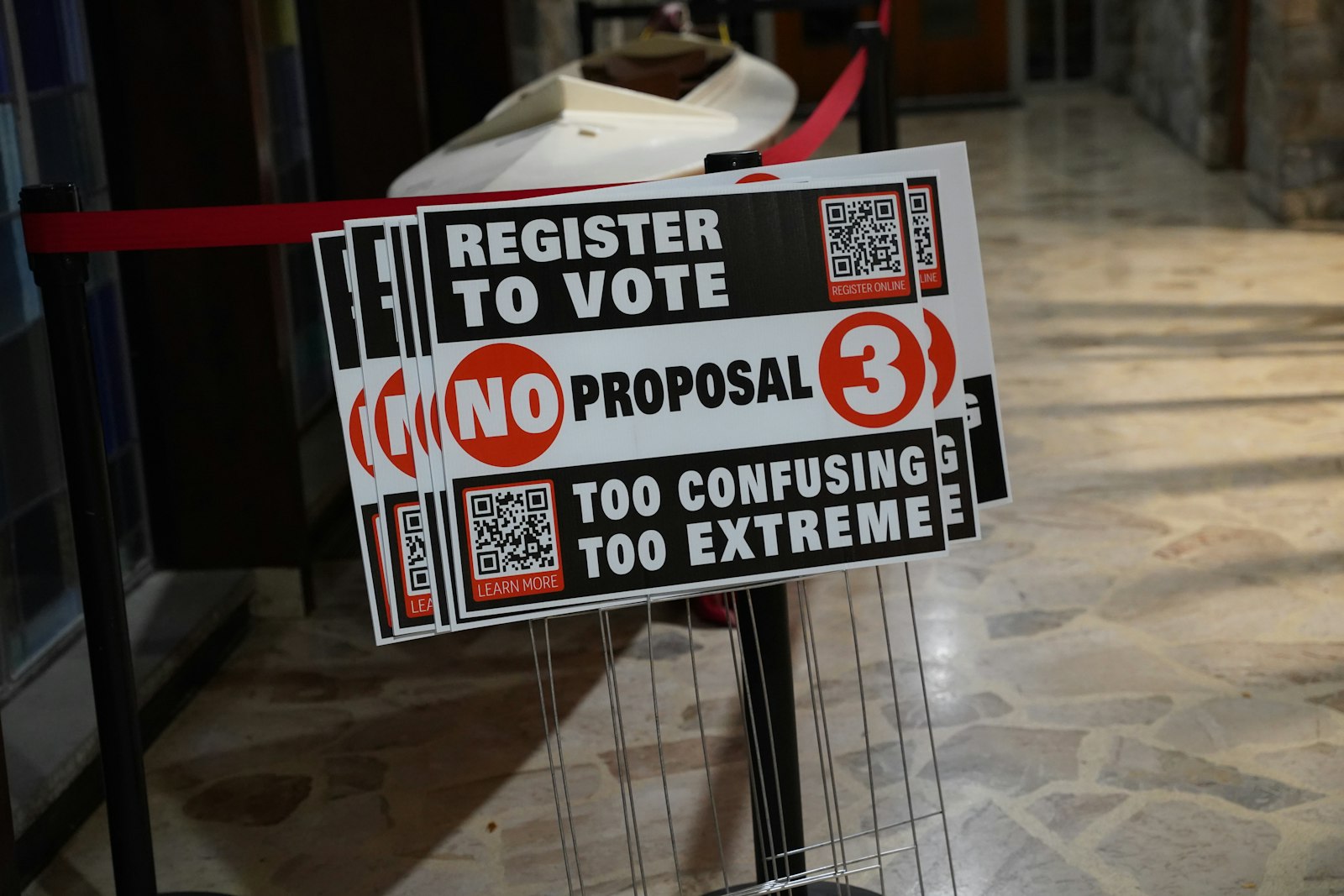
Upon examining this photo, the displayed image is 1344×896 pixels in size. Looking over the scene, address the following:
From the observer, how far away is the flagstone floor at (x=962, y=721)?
239cm

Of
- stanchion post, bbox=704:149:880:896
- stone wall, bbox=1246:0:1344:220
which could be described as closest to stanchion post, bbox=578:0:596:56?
stone wall, bbox=1246:0:1344:220

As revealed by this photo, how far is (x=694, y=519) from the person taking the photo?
157cm

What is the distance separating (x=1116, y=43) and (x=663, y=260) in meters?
11.6

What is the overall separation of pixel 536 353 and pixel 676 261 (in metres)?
0.17

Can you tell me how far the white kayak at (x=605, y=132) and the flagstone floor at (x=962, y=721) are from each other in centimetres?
99

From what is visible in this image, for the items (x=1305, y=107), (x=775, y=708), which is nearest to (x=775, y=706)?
(x=775, y=708)

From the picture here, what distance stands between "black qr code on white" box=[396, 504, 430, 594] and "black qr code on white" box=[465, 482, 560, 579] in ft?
0.17

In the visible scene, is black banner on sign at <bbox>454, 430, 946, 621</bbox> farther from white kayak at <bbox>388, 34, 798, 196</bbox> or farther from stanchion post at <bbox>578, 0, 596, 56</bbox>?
stanchion post at <bbox>578, 0, 596, 56</bbox>

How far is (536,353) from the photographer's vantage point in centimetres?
155

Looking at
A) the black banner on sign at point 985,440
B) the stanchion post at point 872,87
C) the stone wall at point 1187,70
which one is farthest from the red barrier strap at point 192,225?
the stone wall at point 1187,70

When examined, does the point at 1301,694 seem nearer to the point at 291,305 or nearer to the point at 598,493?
the point at 598,493

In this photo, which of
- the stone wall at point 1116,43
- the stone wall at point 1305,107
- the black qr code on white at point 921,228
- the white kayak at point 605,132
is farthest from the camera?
the stone wall at point 1116,43

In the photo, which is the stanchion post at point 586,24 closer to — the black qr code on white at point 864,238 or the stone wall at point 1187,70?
the stone wall at point 1187,70

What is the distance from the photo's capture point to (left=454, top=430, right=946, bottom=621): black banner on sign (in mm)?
1535
